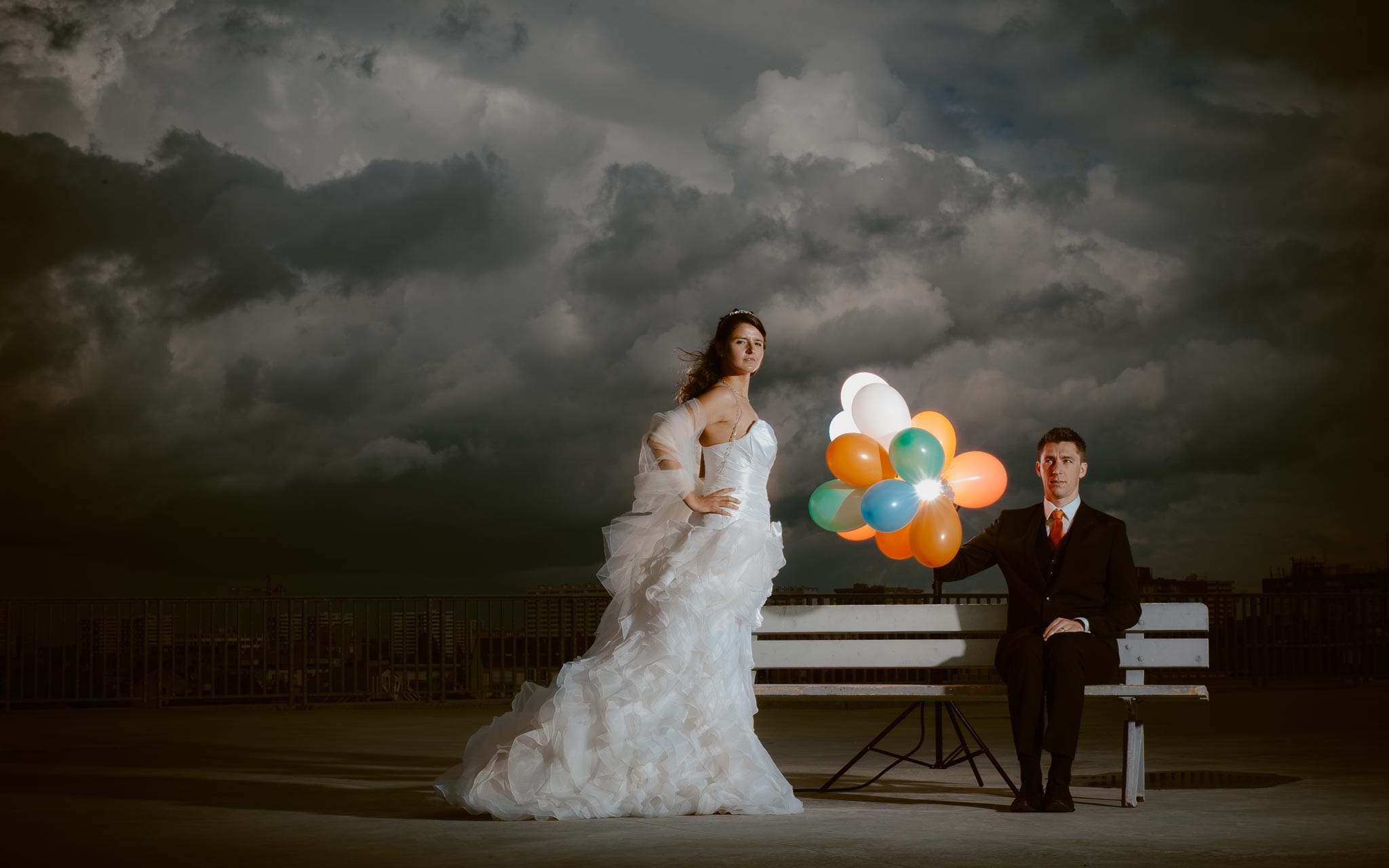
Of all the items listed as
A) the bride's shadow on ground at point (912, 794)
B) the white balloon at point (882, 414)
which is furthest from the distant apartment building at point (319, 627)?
the white balloon at point (882, 414)

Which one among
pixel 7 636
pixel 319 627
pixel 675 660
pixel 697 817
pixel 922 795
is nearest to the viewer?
pixel 697 817

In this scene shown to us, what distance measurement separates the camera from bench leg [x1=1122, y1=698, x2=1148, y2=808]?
6.61 metres

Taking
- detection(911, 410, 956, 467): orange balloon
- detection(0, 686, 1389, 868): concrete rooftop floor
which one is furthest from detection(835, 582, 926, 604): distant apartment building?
detection(911, 410, 956, 467): orange balloon

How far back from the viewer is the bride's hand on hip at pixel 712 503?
6754 millimetres

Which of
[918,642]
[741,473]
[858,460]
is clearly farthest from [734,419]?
[918,642]

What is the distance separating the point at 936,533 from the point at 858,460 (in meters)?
0.63

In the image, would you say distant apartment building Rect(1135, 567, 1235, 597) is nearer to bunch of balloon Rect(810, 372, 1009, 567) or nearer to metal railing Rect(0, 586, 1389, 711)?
metal railing Rect(0, 586, 1389, 711)

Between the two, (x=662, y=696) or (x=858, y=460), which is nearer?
(x=662, y=696)

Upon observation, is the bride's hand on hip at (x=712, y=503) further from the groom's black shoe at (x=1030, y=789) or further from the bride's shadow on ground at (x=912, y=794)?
the groom's black shoe at (x=1030, y=789)

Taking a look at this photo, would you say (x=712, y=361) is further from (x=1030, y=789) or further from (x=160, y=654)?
(x=160, y=654)

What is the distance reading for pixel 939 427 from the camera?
25.5ft

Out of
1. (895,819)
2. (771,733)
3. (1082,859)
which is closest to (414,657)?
(771,733)

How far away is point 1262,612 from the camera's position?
18.7m

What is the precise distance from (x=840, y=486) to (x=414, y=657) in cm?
1007
